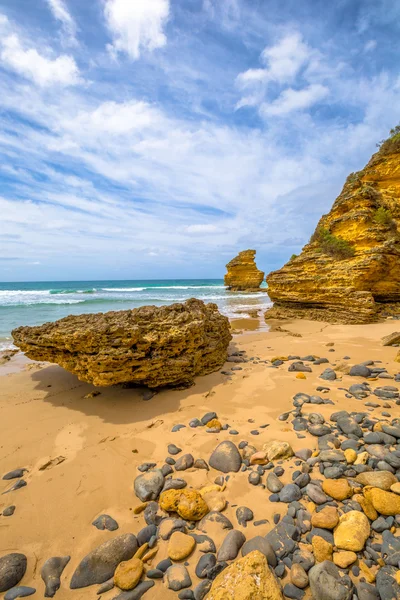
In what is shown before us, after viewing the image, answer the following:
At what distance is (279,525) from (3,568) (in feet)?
7.20

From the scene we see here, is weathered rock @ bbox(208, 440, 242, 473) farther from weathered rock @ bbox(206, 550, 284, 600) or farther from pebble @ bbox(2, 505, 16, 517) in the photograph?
pebble @ bbox(2, 505, 16, 517)

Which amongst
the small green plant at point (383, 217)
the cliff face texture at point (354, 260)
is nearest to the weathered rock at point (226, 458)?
the cliff face texture at point (354, 260)

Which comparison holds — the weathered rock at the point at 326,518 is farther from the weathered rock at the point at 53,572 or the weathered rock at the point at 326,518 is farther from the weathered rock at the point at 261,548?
the weathered rock at the point at 53,572

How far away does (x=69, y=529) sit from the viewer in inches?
92.6

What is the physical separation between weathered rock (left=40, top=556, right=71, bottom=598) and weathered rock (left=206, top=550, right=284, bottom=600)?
1177mm

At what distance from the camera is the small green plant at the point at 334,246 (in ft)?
41.2

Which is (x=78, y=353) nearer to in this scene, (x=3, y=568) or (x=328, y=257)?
(x=3, y=568)

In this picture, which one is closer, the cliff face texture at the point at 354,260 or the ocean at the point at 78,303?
→ the cliff face texture at the point at 354,260

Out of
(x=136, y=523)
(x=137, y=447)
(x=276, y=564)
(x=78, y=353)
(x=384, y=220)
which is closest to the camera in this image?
(x=276, y=564)

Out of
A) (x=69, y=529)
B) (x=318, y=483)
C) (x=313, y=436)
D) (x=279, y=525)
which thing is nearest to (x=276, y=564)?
(x=279, y=525)

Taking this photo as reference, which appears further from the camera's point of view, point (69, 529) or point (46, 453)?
point (46, 453)

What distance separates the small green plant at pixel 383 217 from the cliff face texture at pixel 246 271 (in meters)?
31.2

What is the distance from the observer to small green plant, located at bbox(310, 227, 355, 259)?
41.2 feet

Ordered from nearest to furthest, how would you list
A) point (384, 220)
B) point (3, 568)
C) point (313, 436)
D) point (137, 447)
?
1. point (3, 568)
2. point (313, 436)
3. point (137, 447)
4. point (384, 220)
